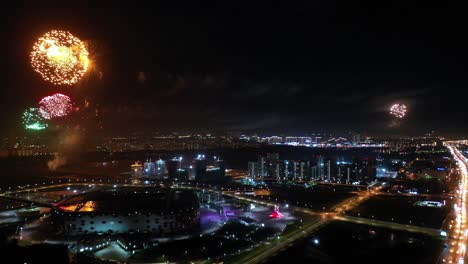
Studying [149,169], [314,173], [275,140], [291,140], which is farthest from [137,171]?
[291,140]

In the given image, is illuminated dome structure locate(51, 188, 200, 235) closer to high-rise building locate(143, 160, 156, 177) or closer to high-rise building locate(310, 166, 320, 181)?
high-rise building locate(310, 166, 320, 181)

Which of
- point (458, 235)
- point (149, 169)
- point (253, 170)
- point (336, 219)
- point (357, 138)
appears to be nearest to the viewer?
point (458, 235)

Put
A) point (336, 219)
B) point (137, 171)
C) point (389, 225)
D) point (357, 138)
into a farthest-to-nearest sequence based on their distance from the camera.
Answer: point (357, 138) < point (137, 171) < point (336, 219) < point (389, 225)

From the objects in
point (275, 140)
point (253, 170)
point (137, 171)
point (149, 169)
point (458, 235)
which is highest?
point (275, 140)

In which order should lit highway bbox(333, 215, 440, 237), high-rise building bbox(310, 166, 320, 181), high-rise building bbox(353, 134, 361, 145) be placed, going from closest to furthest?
lit highway bbox(333, 215, 440, 237)
high-rise building bbox(310, 166, 320, 181)
high-rise building bbox(353, 134, 361, 145)

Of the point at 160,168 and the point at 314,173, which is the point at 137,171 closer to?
the point at 160,168

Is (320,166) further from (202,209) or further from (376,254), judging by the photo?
(376,254)

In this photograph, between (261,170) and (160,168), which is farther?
(160,168)

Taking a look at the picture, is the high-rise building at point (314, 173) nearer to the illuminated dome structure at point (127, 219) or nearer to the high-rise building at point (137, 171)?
the high-rise building at point (137, 171)

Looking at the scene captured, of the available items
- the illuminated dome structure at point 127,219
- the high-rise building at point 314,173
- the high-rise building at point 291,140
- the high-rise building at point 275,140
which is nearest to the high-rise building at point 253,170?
the high-rise building at point 314,173

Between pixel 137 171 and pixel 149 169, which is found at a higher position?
pixel 149 169

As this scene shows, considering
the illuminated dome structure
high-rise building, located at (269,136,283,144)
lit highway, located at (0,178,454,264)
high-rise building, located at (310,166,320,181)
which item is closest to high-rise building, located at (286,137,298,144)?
high-rise building, located at (269,136,283,144)
